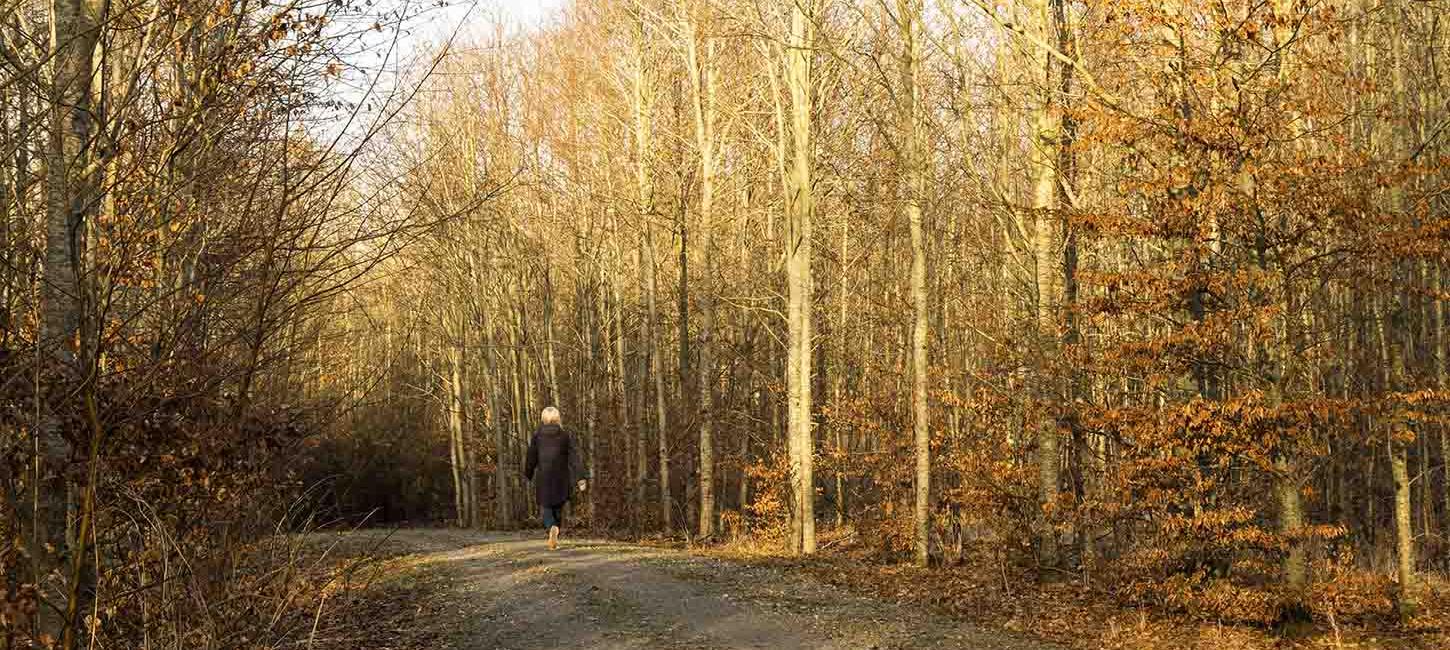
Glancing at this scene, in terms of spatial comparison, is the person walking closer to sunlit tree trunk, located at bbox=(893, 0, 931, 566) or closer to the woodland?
the woodland

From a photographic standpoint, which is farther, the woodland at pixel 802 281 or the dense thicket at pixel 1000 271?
the dense thicket at pixel 1000 271

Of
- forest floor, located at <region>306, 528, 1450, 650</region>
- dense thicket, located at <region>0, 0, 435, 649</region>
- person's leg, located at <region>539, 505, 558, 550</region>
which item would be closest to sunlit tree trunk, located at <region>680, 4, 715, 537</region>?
person's leg, located at <region>539, 505, 558, 550</region>

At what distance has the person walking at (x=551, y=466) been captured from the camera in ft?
55.6

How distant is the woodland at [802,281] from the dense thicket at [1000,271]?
3.5 inches

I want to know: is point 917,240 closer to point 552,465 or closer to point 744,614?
point 552,465

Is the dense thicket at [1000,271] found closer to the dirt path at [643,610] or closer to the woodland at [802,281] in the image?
the woodland at [802,281]

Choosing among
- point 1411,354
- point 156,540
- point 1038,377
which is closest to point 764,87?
point 1038,377

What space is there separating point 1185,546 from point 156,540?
9.29 m

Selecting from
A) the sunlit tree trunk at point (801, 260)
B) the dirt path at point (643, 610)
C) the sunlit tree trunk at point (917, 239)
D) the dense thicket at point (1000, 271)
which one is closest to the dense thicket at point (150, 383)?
the dense thicket at point (1000, 271)

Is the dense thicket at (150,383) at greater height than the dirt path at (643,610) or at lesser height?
greater

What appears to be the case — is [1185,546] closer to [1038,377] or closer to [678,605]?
[1038,377]

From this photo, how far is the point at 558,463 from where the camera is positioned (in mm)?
16969

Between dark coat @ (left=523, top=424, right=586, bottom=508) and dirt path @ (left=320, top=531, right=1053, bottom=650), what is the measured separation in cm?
115

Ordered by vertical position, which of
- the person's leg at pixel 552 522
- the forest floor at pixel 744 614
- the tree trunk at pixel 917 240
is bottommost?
the forest floor at pixel 744 614
